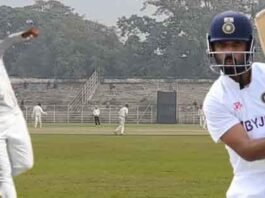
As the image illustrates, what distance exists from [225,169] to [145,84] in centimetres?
6677

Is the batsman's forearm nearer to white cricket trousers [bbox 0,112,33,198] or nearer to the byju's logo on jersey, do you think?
the byju's logo on jersey

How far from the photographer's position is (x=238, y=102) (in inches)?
219

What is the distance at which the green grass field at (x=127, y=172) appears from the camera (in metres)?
15.9

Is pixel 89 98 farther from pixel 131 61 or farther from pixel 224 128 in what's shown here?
pixel 224 128

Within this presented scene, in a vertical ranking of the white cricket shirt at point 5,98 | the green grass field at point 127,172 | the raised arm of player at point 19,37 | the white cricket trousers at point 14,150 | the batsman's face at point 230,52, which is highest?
the raised arm of player at point 19,37

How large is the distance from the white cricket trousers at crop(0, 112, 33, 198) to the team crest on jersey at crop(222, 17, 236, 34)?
6148 mm

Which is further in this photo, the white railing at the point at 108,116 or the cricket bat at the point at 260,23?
the white railing at the point at 108,116

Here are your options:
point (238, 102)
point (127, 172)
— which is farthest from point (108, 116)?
point (238, 102)

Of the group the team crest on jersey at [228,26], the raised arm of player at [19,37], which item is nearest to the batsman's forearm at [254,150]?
the team crest on jersey at [228,26]

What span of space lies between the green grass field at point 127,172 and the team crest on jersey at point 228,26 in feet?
32.1

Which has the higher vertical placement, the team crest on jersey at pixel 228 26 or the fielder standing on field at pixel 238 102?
the team crest on jersey at pixel 228 26

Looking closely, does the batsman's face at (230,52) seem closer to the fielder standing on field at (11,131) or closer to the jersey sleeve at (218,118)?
the jersey sleeve at (218,118)

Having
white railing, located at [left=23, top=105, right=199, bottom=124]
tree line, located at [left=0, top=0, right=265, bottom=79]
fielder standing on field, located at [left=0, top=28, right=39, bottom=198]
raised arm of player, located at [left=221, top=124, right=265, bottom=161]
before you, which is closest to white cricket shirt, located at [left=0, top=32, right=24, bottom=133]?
fielder standing on field, located at [left=0, top=28, right=39, bottom=198]

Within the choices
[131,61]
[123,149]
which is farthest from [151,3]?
[123,149]
